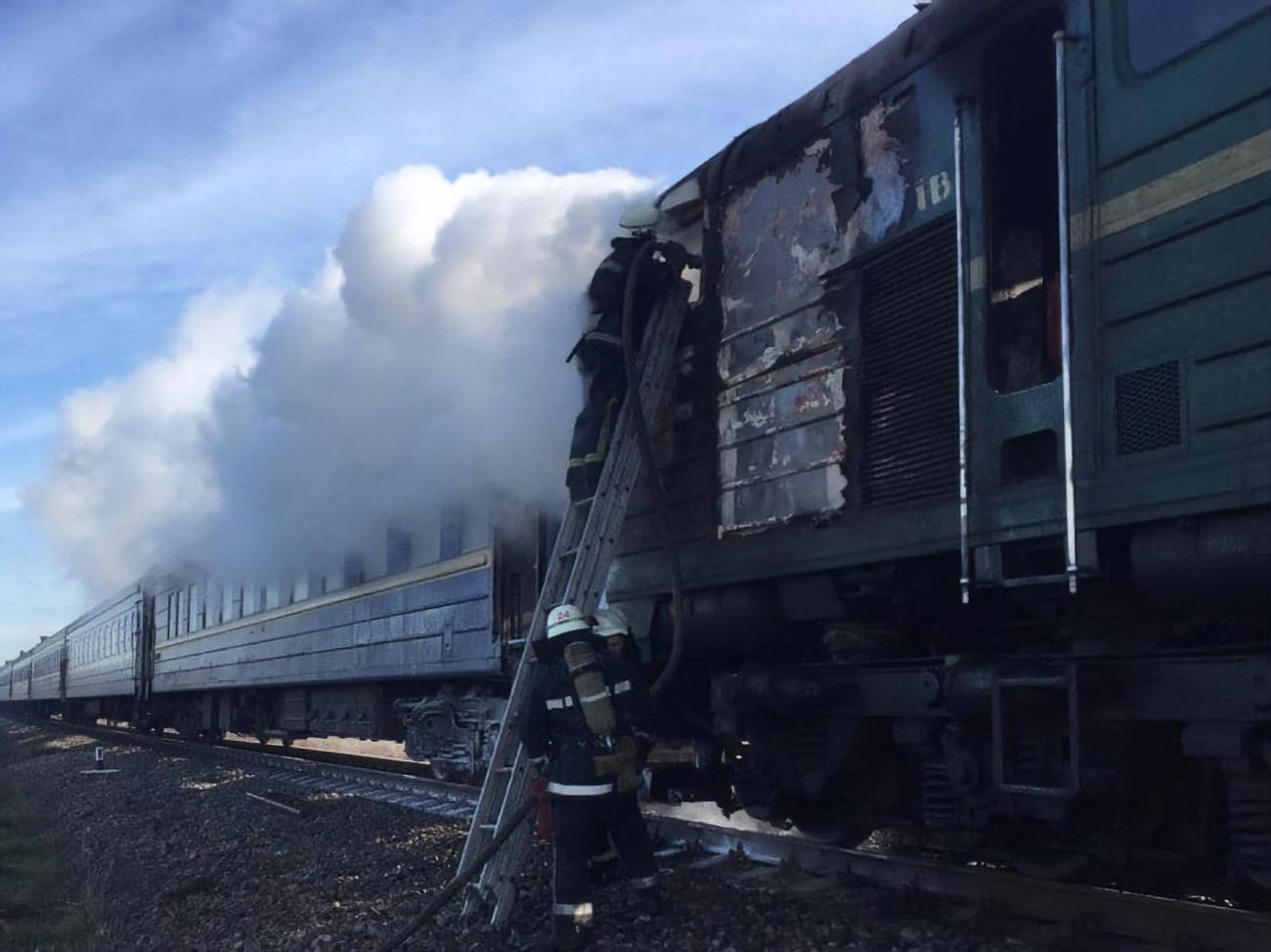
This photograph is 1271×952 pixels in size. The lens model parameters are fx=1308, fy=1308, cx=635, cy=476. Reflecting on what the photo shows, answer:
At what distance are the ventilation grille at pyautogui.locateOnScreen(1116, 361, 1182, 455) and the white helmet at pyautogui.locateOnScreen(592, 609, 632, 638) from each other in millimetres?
2615

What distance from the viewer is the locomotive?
3863 millimetres

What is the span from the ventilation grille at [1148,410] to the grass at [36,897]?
502 centimetres

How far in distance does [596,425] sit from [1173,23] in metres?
3.44

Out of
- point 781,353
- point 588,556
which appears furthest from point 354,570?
point 781,353

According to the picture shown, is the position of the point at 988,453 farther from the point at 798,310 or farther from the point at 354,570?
the point at 354,570

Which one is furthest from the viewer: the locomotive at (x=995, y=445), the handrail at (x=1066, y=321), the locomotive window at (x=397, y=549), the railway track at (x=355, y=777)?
the locomotive window at (x=397, y=549)

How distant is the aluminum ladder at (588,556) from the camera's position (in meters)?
6.08

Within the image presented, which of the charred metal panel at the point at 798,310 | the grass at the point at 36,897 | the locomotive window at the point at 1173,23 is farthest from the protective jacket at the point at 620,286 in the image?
the grass at the point at 36,897

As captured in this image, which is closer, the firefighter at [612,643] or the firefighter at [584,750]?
the firefighter at [584,750]

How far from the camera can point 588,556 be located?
6324 millimetres

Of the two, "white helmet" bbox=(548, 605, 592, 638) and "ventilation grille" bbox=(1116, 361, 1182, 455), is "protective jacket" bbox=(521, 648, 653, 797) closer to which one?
"white helmet" bbox=(548, 605, 592, 638)

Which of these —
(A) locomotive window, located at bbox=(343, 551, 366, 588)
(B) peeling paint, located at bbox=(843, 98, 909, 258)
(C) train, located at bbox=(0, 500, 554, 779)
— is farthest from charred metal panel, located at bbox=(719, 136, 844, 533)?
(A) locomotive window, located at bbox=(343, 551, 366, 588)

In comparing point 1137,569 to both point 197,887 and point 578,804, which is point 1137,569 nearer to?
point 578,804

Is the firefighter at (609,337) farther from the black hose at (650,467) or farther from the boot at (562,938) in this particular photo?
the boot at (562,938)
